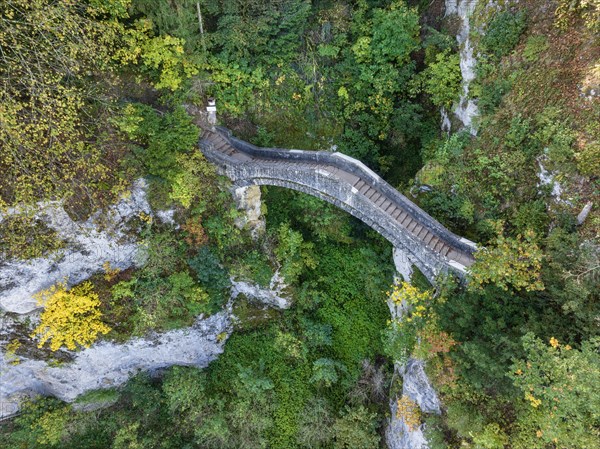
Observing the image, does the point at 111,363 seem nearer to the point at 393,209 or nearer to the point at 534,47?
the point at 393,209

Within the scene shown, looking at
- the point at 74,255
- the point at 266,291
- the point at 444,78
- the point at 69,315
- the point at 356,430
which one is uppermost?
the point at 444,78

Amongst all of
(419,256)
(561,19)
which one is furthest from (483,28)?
(419,256)

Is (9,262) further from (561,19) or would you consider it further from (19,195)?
(561,19)

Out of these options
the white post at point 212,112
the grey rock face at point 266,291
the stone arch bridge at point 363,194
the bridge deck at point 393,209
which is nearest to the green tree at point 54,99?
the white post at point 212,112

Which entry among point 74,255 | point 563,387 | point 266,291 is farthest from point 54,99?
point 563,387

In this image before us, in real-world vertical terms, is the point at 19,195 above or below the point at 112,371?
above

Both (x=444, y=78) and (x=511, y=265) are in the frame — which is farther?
(x=444, y=78)
